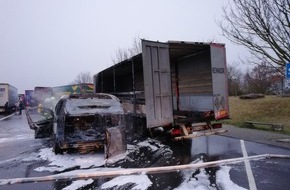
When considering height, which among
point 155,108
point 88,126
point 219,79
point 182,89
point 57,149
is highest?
point 219,79

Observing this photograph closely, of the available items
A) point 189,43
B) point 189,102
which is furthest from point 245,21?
point 189,43

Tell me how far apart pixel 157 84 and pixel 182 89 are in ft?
12.9

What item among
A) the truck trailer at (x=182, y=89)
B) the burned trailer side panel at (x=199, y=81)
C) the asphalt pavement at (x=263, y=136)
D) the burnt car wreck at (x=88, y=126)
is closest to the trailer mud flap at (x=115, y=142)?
the burnt car wreck at (x=88, y=126)

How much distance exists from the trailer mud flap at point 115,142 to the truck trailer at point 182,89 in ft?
2.76

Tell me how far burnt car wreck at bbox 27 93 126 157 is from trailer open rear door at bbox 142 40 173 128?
1069 mm

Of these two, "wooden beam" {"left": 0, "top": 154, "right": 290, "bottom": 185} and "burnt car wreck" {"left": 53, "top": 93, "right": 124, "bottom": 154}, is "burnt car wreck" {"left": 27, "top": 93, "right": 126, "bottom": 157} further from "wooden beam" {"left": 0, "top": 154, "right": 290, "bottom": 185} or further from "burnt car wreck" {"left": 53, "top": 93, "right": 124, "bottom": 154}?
"wooden beam" {"left": 0, "top": 154, "right": 290, "bottom": 185}

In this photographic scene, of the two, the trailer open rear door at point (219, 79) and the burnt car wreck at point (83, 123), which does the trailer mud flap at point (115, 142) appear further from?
the trailer open rear door at point (219, 79)

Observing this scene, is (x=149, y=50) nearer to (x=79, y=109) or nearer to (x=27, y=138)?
(x=79, y=109)

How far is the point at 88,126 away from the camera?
852 centimetres

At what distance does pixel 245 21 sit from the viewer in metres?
17.8

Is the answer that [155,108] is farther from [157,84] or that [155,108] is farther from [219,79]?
[219,79]

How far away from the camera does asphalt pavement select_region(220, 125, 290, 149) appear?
9.81 meters

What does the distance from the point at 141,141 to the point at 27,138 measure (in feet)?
17.4

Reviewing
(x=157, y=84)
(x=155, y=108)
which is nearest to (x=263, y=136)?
(x=155, y=108)
